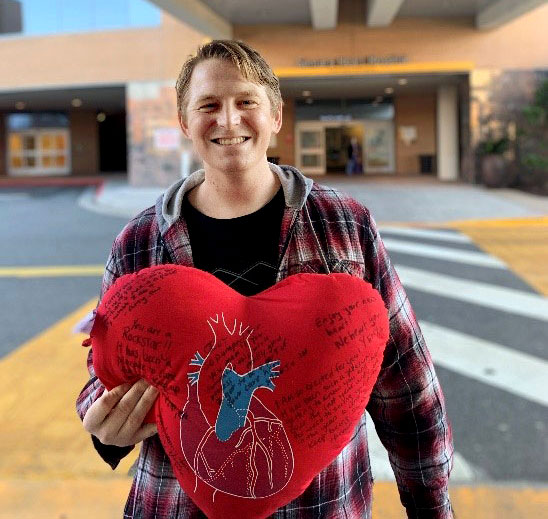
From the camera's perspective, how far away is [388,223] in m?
11.6

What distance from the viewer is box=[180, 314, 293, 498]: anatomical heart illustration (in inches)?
39.3

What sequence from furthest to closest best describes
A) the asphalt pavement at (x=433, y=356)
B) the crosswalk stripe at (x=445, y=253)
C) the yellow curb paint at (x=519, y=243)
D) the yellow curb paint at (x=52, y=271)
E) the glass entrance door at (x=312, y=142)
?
the glass entrance door at (x=312, y=142) < the crosswalk stripe at (x=445, y=253) < the yellow curb paint at (x=52, y=271) < the yellow curb paint at (x=519, y=243) < the asphalt pavement at (x=433, y=356)

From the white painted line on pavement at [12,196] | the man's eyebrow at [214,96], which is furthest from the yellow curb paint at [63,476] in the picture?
the white painted line on pavement at [12,196]

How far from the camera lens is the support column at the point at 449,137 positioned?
20.6 metres

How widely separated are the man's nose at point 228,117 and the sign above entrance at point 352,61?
1732cm

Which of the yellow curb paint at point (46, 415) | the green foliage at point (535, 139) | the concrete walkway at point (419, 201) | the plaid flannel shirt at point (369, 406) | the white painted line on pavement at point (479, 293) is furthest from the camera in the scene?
the green foliage at point (535, 139)

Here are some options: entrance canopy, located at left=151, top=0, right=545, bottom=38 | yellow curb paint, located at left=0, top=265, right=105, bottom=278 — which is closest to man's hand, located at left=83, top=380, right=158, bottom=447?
yellow curb paint, located at left=0, top=265, right=105, bottom=278

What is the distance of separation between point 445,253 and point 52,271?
16.9 ft

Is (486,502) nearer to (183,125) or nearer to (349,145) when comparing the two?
(183,125)

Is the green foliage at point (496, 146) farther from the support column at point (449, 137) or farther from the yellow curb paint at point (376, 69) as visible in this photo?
the support column at point (449, 137)

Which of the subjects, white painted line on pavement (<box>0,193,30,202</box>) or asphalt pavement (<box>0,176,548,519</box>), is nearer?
asphalt pavement (<box>0,176,548,519</box>)

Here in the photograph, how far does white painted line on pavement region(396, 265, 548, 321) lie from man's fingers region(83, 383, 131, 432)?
4.89 meters

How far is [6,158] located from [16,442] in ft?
98.6

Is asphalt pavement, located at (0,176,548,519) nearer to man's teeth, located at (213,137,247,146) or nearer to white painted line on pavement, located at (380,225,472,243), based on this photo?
white painted line on pavement, located at (380,225,472,243)
